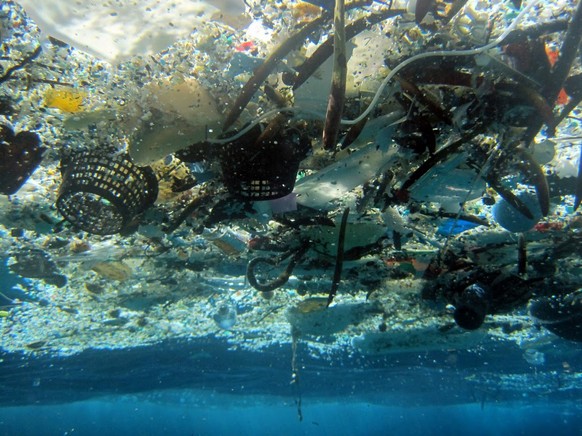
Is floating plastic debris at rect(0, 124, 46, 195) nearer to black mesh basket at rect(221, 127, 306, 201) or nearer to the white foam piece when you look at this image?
black mesh basket at rect(221, 127, 306, 201)

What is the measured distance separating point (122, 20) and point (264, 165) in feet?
5.87

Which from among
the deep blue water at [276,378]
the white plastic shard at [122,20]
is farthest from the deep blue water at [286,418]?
the white plastic shard at [122,20]

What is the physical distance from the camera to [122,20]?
3113 millimetres

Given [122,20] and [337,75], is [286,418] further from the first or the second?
[337,75]

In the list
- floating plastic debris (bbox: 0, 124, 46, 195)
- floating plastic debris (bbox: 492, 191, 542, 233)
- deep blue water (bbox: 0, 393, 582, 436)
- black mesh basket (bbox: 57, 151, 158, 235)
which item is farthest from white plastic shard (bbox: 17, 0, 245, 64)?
deep blue water (bbox: 0, 393, 582, 436)

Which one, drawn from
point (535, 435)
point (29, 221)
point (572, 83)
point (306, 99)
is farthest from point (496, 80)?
point (535, 435)

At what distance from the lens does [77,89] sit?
376 centimetres

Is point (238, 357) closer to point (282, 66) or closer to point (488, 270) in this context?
point (488, 270)

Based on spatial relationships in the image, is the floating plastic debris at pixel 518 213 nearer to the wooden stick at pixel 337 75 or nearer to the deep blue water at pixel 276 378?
the wooden stick at pixel 337 75

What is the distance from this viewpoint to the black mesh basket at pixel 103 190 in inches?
138

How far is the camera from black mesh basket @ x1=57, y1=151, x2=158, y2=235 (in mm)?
3512

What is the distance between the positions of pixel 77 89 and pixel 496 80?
4.17 meters

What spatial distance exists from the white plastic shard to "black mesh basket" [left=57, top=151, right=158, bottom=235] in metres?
1.08

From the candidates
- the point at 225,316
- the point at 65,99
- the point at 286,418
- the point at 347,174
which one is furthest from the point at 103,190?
the point at 286,418
